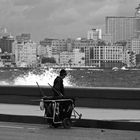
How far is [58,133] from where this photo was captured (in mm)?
14984

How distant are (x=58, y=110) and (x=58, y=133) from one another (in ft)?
3.30

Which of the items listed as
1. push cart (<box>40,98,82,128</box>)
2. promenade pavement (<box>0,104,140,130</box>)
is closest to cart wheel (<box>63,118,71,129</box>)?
push cart (<box>40,98,82,128</box>)

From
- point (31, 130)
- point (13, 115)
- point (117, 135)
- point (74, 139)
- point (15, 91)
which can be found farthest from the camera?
point (15, 91)

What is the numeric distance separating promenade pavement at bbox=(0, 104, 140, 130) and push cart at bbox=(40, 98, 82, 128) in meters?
0.88

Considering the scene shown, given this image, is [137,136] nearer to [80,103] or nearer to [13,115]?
[13,115]

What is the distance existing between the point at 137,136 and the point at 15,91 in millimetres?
9598

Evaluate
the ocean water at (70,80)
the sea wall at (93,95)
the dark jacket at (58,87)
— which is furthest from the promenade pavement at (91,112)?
the ocean water at (70,80)

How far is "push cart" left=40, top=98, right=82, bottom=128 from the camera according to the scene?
15836mm

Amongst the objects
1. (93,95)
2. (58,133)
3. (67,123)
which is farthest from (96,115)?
(58,133)

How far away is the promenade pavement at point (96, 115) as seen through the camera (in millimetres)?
16312

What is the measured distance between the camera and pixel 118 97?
2097 centimetres

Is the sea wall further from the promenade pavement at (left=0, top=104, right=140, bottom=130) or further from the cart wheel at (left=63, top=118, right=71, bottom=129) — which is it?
the cart wheel at (left=63, top=118, right=71, bottom=129)

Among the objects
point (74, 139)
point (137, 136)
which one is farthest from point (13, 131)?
point (137, 136)

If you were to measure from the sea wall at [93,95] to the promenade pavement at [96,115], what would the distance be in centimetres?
45
